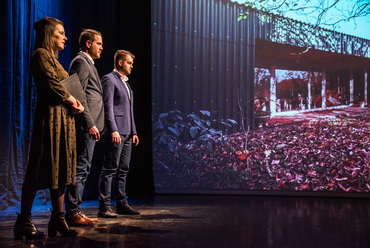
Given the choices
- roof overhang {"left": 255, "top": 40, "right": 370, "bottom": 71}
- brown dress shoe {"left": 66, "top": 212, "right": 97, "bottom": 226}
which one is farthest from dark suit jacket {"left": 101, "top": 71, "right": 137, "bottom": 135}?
roof overhang {"left": 255, "top": 40, "right": 370, "bottom": 71}

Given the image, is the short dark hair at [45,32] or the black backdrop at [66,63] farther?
the black backdrop at [66,63]

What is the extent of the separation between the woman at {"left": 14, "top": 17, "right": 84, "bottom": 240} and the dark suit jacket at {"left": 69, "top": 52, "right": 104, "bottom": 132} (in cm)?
31

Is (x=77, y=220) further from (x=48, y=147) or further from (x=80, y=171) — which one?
(x=48, y=147)

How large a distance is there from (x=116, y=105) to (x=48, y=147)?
972 millimetres

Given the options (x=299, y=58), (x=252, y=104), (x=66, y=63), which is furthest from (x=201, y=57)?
(x=66, y=63)

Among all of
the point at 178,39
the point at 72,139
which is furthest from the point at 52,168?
the point at 178,39

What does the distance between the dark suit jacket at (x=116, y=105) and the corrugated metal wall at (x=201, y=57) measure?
66.8 inches

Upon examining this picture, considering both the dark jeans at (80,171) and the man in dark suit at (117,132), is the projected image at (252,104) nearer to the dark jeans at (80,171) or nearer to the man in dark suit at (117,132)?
the man in dark suit at (117,132)

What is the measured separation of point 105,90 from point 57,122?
0.89 metres

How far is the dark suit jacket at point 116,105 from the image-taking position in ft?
9.44

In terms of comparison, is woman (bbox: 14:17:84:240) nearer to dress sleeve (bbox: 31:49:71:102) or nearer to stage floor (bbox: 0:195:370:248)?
dress sleeve (bbox: 31:49:71:102)

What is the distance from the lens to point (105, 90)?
2922 mm

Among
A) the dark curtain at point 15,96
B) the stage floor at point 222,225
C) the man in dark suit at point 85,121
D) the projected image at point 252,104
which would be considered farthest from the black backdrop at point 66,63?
the man in dark suit at point 85,121

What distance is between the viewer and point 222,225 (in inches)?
101
